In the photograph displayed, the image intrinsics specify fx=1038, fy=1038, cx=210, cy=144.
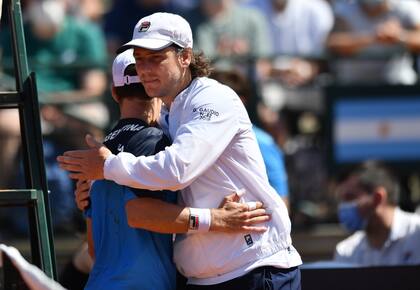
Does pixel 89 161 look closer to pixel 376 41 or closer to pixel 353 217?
pixel 353 217

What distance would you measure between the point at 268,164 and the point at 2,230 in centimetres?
374

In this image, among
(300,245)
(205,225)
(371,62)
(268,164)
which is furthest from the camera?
(371,62)

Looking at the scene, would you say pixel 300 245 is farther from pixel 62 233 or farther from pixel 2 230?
pixel 2 230

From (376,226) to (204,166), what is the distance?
3194mm

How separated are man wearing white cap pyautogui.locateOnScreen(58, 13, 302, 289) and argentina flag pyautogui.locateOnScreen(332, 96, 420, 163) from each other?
17.5ft

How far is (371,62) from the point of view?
9586 millimetres

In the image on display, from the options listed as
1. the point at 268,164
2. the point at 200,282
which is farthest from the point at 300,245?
the point at 200,282

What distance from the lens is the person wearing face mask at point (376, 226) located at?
21.6 feet

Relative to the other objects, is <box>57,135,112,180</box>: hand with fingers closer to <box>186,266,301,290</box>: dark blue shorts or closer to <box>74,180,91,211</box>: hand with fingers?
<box>74,180,91,211</box>: hand with fingers

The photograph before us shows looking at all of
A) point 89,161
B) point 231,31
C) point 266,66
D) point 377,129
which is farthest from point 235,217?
point 231,31

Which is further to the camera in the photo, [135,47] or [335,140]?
[335,140]

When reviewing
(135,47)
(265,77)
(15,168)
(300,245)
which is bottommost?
(300,245)

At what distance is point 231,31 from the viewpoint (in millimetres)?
10070

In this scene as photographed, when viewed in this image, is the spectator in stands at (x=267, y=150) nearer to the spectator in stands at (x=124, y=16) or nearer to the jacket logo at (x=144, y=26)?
the jacket logo at (x=144, y=26)
